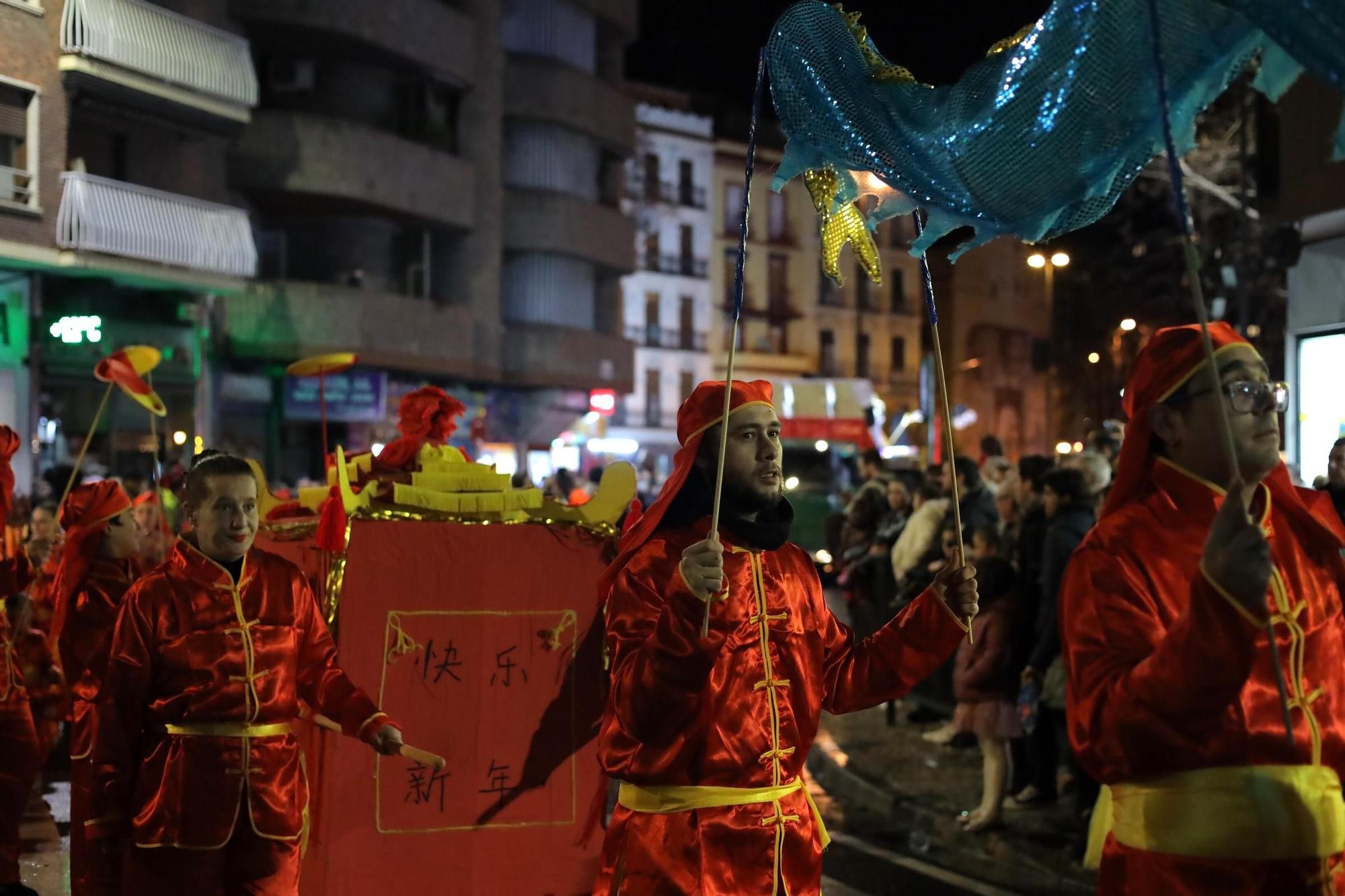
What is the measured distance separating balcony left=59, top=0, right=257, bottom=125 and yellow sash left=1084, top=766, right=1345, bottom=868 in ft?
72.3

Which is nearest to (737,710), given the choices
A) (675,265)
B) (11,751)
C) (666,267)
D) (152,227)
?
(11,751)

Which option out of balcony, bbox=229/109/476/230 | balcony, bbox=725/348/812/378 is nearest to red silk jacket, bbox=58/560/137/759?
balcony, bbox=229/109/476/230

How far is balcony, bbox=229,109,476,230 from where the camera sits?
2812 centimetres

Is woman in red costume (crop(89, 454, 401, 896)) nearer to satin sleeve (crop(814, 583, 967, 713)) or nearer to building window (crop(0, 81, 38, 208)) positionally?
satin sleeve (crop(814, 583, 967, 713))

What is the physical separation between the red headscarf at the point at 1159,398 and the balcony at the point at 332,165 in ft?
87.7

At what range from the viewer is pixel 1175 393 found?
127 inches

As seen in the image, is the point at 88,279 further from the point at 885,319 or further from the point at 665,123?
the point at 885,319

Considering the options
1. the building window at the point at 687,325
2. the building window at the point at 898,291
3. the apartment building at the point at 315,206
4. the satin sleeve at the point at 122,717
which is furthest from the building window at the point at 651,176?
the satin sleeve at the point at 122,717

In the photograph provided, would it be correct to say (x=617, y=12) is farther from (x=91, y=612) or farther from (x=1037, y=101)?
(x=1037, y=101)

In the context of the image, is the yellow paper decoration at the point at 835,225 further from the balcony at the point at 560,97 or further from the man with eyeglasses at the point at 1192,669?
the balcony at the point at 560,97

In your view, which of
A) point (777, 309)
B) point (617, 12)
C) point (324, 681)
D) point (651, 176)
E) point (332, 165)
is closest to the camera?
point (324, 681)

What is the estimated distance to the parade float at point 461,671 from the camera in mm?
6168

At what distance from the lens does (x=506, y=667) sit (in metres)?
→ 6.41

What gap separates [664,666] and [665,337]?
53.7 metres
